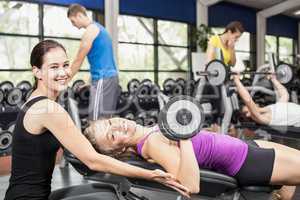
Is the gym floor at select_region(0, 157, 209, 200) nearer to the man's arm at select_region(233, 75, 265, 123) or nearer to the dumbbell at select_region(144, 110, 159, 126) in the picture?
the man's arm at select_region(233, 75, 265, 123)

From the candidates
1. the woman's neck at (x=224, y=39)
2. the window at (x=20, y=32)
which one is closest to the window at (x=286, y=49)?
the window at (x=20, y=32)

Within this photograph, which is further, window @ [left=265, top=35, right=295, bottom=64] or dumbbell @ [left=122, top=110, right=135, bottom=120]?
window @ [left=265, top=35, right=295, bottom=64]

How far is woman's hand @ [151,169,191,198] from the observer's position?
1.17 meters

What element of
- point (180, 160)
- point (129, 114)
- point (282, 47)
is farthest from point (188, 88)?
point (282, 47)

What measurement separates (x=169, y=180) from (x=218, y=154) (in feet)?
0.94

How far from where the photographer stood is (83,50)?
2.53 m

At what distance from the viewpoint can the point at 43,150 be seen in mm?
1157

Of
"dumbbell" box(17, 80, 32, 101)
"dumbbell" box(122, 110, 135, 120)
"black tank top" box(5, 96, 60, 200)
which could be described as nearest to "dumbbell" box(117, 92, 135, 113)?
"dumbbell" box(122, 110, 135, 120)

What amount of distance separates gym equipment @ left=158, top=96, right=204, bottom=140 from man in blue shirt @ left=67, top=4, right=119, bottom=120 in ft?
4.49

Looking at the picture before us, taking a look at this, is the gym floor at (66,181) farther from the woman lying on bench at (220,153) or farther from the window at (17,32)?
the window at (17,32)

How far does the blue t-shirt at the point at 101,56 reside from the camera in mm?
2568

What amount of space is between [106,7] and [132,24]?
0.75 meters

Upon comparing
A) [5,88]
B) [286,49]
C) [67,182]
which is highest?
[286,49]

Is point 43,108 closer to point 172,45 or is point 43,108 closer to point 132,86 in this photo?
point 132,86
